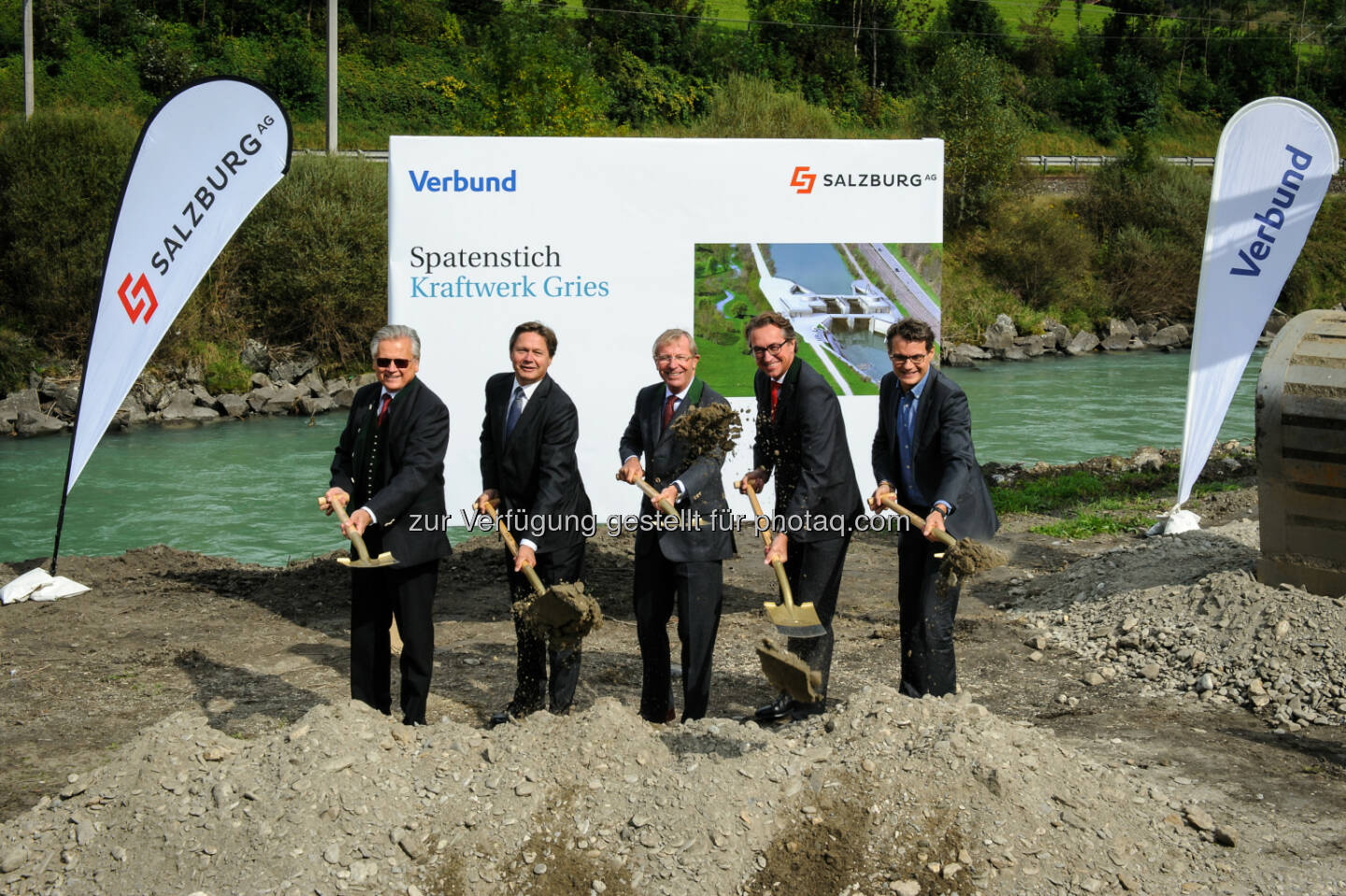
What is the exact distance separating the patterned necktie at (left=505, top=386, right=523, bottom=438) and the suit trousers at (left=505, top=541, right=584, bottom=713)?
0.59 meters

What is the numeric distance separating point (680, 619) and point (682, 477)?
2.05 feet

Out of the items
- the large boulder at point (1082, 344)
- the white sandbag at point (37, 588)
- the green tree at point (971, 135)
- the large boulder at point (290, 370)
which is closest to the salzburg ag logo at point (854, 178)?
the white sandbag at point (37, 588)

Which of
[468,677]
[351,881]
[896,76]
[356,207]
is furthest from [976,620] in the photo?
[896,76]

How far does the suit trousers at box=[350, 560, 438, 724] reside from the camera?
208 inches

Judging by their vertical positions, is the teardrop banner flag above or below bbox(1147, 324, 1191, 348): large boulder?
below

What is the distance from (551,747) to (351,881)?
2.84 ft

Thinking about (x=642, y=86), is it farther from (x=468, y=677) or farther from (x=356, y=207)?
(x=468, y=677)

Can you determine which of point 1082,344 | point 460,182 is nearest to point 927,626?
point 460,182

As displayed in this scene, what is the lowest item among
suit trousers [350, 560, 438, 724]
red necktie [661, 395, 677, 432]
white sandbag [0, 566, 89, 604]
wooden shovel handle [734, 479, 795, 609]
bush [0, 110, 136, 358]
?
white sandbag [0, 566, 89, 604]

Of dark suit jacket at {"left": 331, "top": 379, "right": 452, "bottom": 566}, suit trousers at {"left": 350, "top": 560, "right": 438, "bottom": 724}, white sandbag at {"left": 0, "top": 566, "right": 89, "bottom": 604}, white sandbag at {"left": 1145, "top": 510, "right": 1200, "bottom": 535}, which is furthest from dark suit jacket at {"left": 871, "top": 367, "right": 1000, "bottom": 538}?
white sandbag at {"left": 0, "top": 566, "right": 89, "bottom": 604}

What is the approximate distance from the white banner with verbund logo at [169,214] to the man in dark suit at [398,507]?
279 cm

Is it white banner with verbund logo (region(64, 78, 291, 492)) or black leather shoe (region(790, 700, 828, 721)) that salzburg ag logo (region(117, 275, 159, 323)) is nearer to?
white banner with verbund logo (region(64, 78, 291, 492))

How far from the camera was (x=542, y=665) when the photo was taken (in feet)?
18.8

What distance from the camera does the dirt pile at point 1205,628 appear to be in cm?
615
